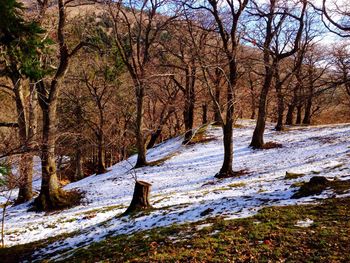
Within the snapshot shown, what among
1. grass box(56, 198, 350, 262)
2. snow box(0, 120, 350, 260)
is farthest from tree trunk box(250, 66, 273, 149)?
grass box(56, 198, 350, 262)

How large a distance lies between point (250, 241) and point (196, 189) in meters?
8.35

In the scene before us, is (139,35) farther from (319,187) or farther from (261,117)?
(319,187)

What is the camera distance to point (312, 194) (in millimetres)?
8883

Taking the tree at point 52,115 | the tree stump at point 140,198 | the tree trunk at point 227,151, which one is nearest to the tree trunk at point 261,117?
the tree trunk at point 227,151

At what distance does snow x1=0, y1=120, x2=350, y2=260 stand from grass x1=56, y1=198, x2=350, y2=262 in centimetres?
70

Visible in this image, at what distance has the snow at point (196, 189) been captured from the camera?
903 cm

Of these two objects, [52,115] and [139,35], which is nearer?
[52,115]

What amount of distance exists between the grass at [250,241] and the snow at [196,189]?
2.30 feet

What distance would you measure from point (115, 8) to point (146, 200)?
1520 cm

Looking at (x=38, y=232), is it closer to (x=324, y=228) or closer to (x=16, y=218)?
(x=16, y=218)

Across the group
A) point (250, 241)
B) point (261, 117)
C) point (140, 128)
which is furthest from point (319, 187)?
point (140, 128)

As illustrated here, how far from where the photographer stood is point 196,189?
14.6 m

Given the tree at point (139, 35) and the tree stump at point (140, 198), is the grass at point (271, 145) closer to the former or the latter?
the tree at point (139, 35)

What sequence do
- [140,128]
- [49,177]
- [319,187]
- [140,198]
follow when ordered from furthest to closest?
1. [140,128]
2. [49,177]
3. [140,198]
4. [319,187]
